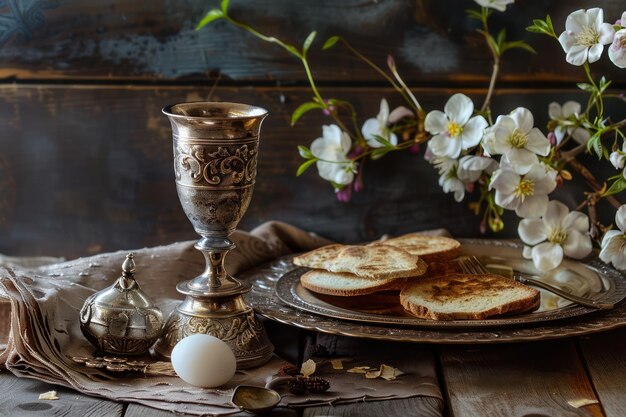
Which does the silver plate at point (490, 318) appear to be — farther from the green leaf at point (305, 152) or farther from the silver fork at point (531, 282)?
the green leaf at point (305, 152)

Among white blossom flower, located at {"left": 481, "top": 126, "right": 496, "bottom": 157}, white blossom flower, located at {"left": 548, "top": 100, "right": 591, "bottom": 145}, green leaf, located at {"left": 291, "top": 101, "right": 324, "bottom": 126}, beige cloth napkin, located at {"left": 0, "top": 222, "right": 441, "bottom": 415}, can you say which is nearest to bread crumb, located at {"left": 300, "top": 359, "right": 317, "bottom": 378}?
beige cloth napkin, located at {"left": 0, "top": 222, "right": 441, "bottom": 415}

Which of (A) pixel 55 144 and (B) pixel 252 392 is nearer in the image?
(B) pixel 252 392

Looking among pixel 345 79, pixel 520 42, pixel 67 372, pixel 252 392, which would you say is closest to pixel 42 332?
pixel 67 372

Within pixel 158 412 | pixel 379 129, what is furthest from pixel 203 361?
pixel 379 129

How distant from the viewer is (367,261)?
1447 millimetres

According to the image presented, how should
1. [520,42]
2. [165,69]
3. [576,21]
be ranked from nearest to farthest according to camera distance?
[576,21], [520,42], [165,69]

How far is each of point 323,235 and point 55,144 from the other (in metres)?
0.56

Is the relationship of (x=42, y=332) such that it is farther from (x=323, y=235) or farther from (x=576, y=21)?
(x=576, y=21)

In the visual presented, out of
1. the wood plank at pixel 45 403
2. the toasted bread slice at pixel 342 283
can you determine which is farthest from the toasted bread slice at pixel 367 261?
the wood plank at pixel 45 403

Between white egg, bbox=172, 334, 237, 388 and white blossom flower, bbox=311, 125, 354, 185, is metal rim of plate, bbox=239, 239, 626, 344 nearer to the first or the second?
white egg, bbox=172, 334, 237, 388

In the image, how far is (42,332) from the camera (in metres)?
1.27

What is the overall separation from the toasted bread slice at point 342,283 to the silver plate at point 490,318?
2 cm

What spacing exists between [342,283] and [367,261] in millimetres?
66

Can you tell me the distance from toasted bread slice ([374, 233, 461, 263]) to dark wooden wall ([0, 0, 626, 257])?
0.70 feet
